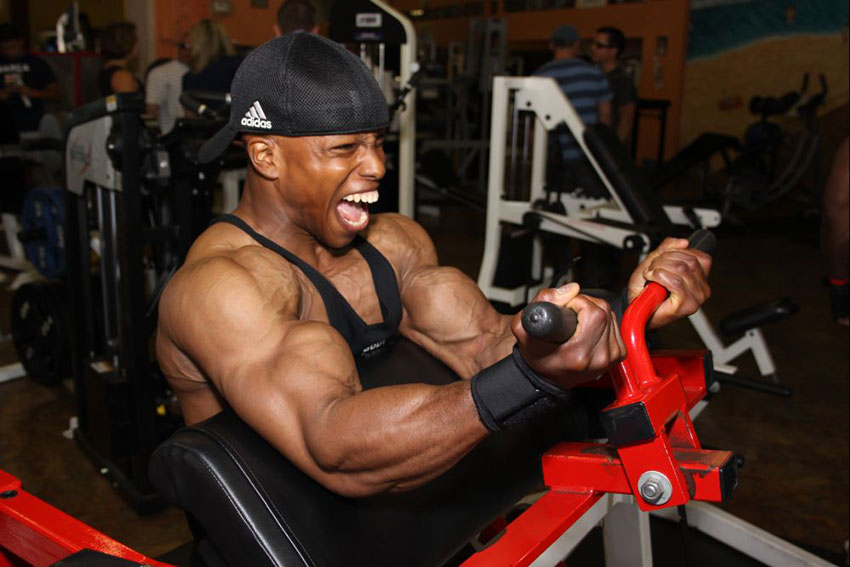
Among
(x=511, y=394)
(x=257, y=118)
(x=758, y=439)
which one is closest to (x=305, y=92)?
(x=257, y=118)

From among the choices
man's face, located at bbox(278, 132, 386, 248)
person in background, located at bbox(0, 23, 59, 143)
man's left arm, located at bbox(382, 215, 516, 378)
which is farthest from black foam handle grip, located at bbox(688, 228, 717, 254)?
person in background, located at bbox(0, 23, 59, 143)

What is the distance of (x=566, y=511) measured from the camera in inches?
41.2

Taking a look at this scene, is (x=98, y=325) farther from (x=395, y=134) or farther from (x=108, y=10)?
(x=108, y=10)

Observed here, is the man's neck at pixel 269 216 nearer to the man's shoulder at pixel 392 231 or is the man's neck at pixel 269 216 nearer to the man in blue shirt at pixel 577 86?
the man's shoulder at pixel 392 231

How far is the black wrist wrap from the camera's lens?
0.85 m

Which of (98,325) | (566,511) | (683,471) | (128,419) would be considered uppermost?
(683,471)

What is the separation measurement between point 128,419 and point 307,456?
4.77 feet

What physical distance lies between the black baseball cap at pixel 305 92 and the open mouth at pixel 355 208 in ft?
0.33

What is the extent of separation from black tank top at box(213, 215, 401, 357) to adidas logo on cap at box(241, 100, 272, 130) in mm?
161

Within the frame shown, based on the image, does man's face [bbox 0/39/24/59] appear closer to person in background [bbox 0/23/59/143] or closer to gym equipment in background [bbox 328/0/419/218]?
person in background [bbox 0/23/59/143]

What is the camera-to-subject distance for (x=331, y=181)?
1.18 m

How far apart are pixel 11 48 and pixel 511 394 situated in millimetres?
4972

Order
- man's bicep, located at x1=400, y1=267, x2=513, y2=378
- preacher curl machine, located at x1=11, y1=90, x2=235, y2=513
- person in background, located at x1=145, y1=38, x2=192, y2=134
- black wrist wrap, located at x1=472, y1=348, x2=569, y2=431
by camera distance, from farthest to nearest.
Result: person in background, located at x1=145, y1=38, x2=192, y2=134, preacher curl machine, located at x1=11, y1=90, x2=235, y2=513, man's bicep, located at x1=400, y1=267, x2=513, y2=378, black wrist wrap, located at x1=472, y1=348, x2=569, y2=431

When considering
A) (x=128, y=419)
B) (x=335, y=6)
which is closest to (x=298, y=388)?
(x=128, y=419)
